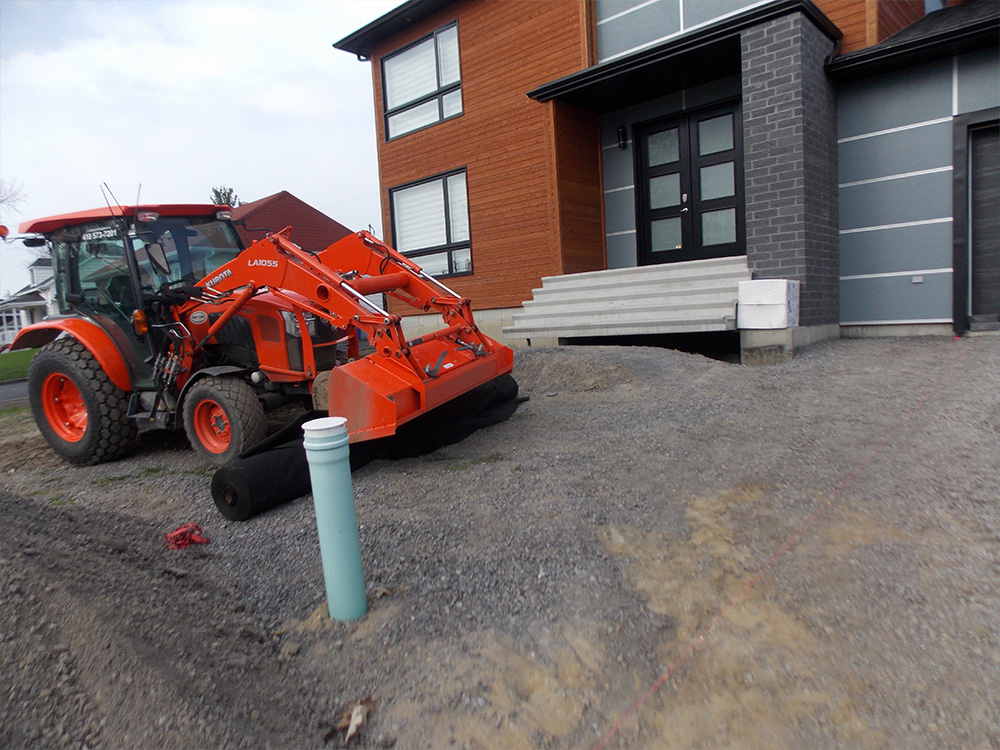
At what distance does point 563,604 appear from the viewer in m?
2.90

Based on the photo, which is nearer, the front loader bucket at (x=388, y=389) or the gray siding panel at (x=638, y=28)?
the front loader bucket at (x=388, y=389)

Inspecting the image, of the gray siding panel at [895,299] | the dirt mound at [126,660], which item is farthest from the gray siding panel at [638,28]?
the dirt mound at [126,660]

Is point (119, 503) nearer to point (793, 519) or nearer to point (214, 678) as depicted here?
point (214, 678)

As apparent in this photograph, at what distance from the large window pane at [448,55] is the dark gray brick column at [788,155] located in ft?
19.5

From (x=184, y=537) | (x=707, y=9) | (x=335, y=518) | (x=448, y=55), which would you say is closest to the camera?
(x=335, y=518)

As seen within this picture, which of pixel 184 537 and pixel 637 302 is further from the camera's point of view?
pixel 637 302

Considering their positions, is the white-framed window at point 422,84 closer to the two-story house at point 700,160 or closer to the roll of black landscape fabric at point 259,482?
the two-story house at point 700,160

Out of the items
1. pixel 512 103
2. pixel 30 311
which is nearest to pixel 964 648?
pixel 512 103

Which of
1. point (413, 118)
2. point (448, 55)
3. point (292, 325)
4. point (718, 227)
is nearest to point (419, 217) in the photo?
point (413, 118)

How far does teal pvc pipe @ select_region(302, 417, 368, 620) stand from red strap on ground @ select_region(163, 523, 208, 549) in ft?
4.40

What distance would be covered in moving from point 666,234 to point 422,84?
579 cm

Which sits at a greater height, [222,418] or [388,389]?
[388,389]

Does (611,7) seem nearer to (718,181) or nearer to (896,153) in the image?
(718,181)

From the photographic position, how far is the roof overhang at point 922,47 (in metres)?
7.47
